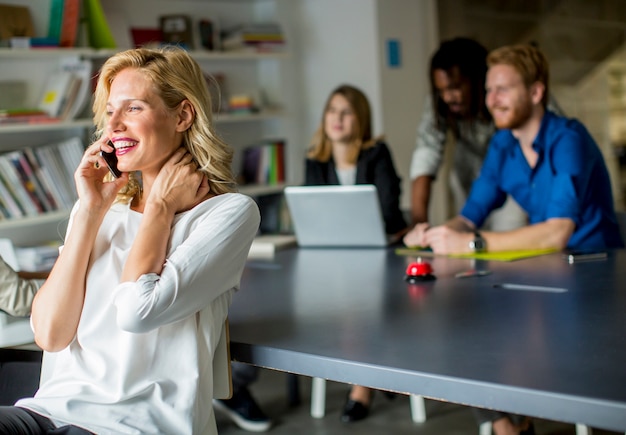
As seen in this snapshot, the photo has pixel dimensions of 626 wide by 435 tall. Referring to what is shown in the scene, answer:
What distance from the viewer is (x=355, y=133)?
3.81 m

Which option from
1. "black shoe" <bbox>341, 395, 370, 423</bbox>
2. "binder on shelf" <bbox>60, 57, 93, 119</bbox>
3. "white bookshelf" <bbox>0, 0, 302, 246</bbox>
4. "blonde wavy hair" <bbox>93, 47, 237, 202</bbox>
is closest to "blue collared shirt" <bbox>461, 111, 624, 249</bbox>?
Result: "black shoe" <bbox>341, 395, 370, 423</bbox>

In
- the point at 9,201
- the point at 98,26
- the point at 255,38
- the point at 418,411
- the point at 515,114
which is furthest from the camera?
the point at 255,38

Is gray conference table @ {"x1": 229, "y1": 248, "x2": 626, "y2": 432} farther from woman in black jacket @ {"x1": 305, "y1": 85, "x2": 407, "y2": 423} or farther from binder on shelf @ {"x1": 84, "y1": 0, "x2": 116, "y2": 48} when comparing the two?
binder on shelf @ {"x1": 84, "y1": 0, "x2": 116, "y2": 48}

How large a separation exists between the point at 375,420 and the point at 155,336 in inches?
72.8

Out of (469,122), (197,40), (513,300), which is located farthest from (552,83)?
(513,300)

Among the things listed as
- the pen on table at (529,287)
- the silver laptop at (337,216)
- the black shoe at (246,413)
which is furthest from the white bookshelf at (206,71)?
the pen on table at (529,287)

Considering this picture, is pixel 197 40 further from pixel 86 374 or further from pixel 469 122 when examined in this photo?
pixel 86 374

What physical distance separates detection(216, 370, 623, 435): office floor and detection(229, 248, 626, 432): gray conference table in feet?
2.72

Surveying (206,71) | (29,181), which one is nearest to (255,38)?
(206,71)

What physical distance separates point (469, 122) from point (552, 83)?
170 cm

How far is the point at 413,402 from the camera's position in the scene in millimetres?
3344

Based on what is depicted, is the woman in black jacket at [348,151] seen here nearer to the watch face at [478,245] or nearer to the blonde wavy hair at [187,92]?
the watch face at [478,245]

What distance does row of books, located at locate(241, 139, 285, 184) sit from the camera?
17.1 ft

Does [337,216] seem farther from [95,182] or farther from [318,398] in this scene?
[95,182]
